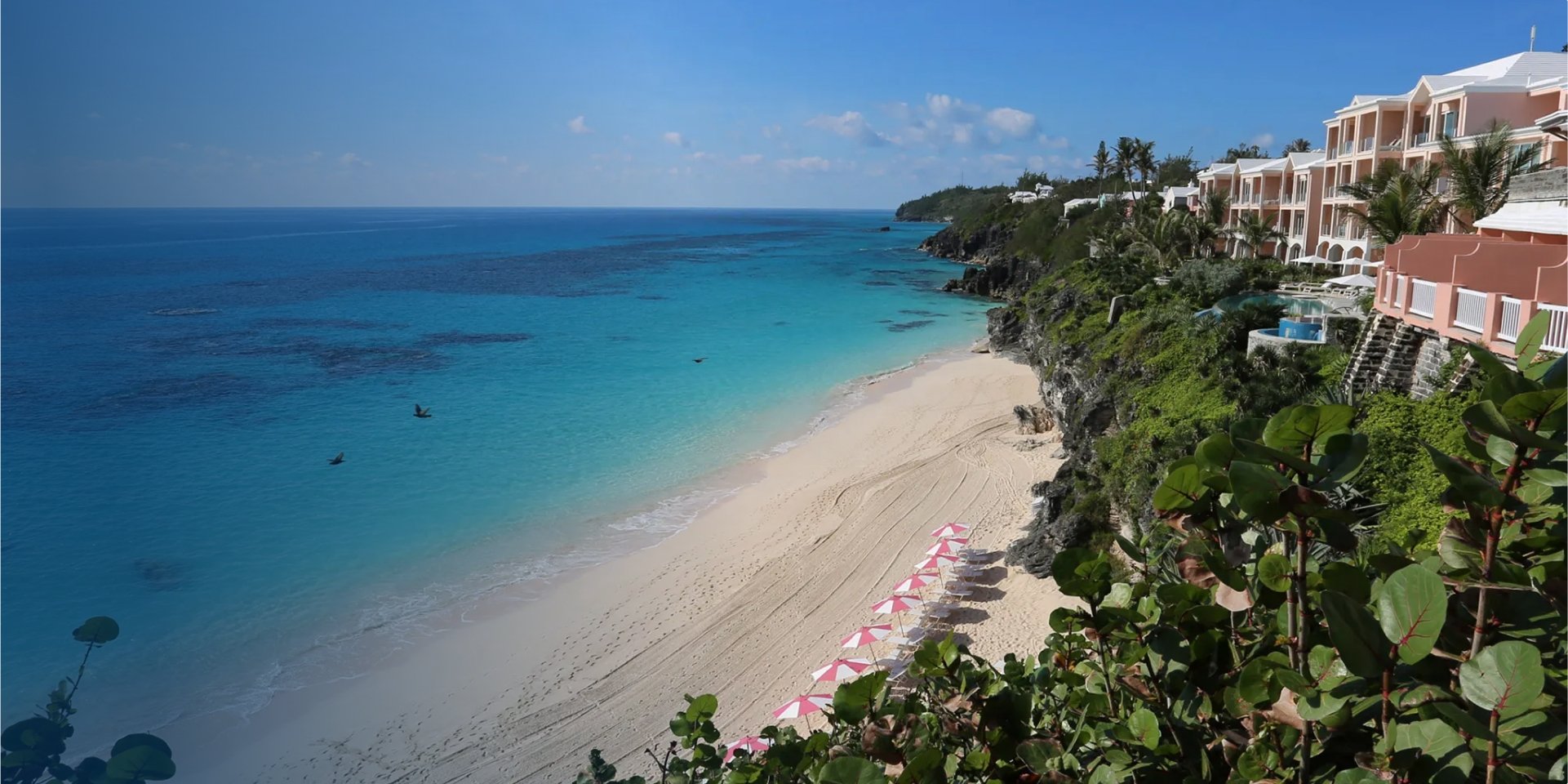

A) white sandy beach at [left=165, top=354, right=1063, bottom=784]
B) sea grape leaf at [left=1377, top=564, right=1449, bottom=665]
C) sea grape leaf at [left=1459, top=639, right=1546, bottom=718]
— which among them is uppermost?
sea grape leaf at [left=1377, top=564, right=1449, bottom=665]

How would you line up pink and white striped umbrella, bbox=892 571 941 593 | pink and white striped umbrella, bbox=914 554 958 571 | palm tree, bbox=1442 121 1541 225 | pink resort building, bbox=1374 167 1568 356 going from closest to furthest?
1. pink resort building, bbox=1374 167 1568 356
2. pink and white striped umbrella, bbox=892 571 941 593
3. pink and white striped umbrella, bbox=914 554 958 571
4. palm tree, bbox=1442 121 1541 225

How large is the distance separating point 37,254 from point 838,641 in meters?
122

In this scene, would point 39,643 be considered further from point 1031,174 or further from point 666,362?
point 1031,174

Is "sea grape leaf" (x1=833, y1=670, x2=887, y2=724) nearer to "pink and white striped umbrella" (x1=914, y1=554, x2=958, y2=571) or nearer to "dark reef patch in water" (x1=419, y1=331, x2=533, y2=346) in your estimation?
"pink and white striped umbrella" (x1=914, y1=554, x2=958, y2=571)

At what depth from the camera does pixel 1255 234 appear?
35.6 m

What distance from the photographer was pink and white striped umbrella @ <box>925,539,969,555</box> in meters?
16.8

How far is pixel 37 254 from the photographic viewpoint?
100 meters

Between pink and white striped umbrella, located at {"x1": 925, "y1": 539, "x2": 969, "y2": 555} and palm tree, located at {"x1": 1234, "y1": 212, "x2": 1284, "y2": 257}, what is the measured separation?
81.3ft

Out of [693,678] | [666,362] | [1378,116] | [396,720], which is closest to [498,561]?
[396,720]

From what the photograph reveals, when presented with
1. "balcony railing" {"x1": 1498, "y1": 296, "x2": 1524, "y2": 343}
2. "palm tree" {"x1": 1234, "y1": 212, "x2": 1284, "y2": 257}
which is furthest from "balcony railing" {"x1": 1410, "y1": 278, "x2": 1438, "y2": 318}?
"palm tree" {"x1": 1234, "y1": 212, "x2": 1284, "y2": 257}

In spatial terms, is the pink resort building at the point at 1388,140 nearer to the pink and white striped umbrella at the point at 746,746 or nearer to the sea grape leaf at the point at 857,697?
the pink and white striped umbrella at the point at 746,746

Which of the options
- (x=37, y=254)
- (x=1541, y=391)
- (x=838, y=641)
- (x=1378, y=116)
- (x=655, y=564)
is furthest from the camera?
(x=37, y=254)

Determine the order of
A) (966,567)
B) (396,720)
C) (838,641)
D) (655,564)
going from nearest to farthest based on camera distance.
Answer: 1. (396,720)
2. (838,641)
3. (966,567)
4. (655,564)

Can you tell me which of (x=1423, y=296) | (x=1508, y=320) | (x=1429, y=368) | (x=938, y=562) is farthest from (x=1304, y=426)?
(x=938, y=562)
